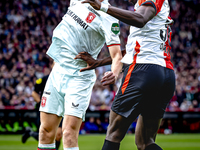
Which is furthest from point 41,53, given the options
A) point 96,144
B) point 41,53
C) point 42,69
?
point 96,144

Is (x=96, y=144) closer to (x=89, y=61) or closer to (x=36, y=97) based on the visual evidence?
(x=36, y=97)

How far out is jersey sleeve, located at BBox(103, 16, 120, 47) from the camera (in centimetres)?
362

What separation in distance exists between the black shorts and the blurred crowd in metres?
9.18

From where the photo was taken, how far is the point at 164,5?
10.8 ft

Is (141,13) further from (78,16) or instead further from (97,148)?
(97,148)

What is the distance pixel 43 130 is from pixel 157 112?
133cm

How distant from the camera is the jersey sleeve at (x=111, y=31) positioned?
11.9 ft

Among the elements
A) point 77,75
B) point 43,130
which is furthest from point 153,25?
point 43,130

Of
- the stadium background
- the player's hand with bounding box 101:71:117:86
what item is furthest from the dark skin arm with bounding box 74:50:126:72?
the stadium background

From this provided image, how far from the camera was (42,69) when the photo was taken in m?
15.1

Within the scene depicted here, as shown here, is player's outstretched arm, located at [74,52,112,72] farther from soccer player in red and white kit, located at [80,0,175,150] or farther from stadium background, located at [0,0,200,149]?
stadium background, located at [0,0,200,149]

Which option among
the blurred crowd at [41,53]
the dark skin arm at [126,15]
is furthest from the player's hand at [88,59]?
the blurred crowd at [41,53]

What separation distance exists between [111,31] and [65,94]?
0.92 metres

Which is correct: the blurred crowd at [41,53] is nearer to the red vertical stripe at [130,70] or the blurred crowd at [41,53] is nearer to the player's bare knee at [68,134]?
the player's bare knee at [68,134]
